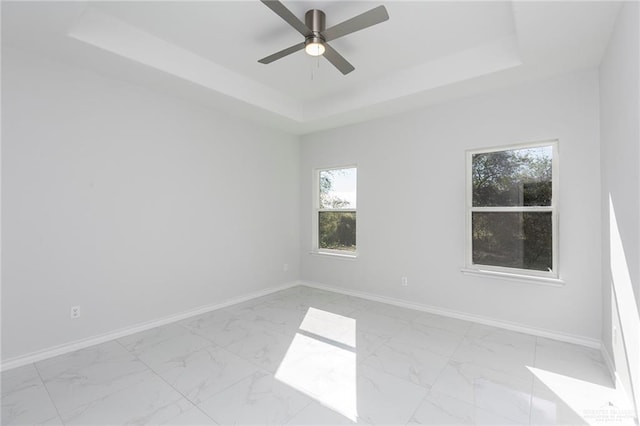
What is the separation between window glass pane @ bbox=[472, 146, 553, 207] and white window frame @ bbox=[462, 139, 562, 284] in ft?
0.13

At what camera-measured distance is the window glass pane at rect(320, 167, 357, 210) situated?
4723mm

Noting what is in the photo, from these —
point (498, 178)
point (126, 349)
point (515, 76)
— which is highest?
point (515, 76)

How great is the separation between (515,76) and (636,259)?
2062mm

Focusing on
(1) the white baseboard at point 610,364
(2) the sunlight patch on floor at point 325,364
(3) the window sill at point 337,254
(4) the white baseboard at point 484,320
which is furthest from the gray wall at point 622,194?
(3) the window sill at point 337,254

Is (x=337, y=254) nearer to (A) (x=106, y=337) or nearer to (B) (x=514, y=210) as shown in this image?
(B) (x=514, y=210)

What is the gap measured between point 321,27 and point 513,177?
8.31 feet

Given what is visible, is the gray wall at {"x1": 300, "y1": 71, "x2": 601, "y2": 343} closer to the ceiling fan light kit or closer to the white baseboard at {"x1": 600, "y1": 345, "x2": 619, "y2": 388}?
the white baseboard at {"x1": 600, "y1": 345, "x2": 619, "y2": 388}

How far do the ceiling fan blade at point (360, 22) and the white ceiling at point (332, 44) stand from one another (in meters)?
0.26

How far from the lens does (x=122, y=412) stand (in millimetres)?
1911

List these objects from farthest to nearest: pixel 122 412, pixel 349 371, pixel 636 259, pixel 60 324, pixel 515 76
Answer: pixel 515 76
pixel 60 324
pixel 349 371
pixel 122 412
pixel 636 259

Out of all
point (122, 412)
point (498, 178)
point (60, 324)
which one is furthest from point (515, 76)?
point (60, 324)

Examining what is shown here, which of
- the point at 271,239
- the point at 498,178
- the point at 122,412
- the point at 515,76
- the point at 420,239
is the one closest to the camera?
the point at 122,412

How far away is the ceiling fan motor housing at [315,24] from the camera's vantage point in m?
2.40

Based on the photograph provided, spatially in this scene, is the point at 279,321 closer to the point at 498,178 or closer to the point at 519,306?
the point at 519,306
